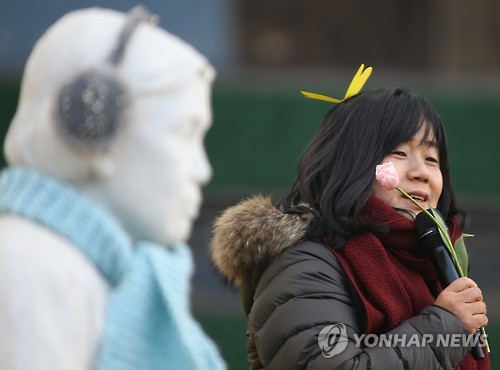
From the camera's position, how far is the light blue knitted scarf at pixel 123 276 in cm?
215

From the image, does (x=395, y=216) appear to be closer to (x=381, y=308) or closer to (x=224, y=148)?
(x=381, y=308)

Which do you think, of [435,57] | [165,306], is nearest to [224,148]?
[435,57]

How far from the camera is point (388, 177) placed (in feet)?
11.3

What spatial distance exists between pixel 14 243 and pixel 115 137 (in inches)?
10.9

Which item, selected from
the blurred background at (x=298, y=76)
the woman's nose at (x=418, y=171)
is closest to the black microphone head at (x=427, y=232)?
the woman's nose at (x=418, y=171)

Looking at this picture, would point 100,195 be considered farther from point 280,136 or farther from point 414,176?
point 280,136

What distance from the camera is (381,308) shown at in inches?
132

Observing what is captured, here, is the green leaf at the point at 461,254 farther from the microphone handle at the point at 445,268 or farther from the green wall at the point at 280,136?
the green wall at the point at 280,136

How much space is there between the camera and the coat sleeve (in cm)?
322

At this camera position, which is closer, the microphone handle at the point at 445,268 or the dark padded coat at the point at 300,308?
the dark padded coat at the point at 300,308

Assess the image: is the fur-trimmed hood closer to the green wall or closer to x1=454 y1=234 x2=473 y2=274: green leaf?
x1=454 y1=234 x2=473 y2=274: green leaf

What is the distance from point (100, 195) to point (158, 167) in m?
0.13
